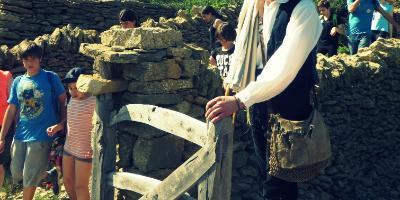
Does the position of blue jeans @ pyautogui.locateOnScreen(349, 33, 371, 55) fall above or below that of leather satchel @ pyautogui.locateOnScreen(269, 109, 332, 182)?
above

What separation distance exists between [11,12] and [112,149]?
7.20 meters

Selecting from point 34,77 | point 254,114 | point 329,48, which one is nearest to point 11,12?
point 34,77

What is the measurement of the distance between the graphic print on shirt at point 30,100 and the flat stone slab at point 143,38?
1153mm

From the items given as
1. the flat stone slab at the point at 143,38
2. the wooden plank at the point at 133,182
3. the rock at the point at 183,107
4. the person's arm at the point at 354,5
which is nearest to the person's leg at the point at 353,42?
the person's arm at the point at 354,5

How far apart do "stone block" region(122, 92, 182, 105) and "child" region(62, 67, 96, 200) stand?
2.24 feet

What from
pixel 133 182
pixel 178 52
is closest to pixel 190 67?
pixel 178 52

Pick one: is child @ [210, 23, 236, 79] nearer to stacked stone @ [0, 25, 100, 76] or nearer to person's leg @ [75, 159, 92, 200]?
person's leg @ [75, 159, 92, 200]

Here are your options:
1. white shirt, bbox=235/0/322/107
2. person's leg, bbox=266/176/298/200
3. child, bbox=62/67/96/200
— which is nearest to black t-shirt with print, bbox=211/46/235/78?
child, bbox=62/67/96/200

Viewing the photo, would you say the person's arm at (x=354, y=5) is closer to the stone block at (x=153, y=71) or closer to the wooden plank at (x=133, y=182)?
the stone block at (x=153, y=71)

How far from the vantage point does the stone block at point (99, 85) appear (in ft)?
13.5

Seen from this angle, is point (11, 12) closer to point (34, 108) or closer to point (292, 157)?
point (34, 108)

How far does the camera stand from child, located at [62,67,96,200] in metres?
4.80

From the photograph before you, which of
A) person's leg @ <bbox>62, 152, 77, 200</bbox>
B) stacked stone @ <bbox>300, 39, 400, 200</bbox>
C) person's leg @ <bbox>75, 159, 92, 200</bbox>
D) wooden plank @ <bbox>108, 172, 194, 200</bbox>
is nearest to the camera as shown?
wooden plank @ <bbox>108, 172, 194, 200</bbox>

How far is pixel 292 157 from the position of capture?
9.83 feet
